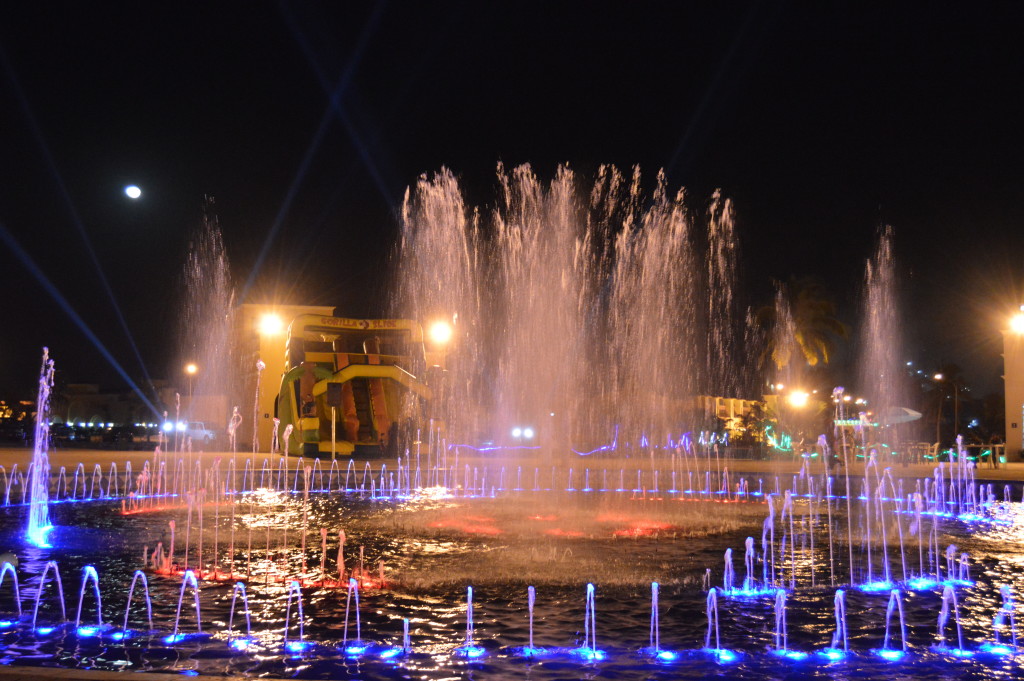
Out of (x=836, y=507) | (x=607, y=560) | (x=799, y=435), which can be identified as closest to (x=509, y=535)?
(x=607, y=560)

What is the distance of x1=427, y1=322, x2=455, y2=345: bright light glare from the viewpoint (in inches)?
1367

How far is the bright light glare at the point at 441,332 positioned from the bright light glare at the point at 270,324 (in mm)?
10122

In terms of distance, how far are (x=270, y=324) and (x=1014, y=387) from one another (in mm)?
34817

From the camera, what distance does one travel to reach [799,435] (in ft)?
138

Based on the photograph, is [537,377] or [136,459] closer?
[537,377]

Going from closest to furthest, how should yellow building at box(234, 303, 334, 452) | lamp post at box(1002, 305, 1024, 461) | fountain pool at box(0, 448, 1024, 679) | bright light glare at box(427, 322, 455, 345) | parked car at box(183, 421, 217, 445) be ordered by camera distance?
fountain pool at box(0, 448, 1024, 679)
bright light glare at box(427, 322, 455, 345)
lamp post at box(1002, 305, 1024, 461)
yellow building at box(234, 303, 334, 452)
parked car at box(183, 421, 217, 445)

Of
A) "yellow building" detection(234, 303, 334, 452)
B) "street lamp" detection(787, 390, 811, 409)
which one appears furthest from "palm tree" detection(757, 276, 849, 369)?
"yellow building" detection(234, 303, 334, 452)

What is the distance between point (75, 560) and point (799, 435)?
36427 millimetres

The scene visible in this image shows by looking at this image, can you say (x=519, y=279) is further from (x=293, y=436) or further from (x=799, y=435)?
(x=799, y=435)

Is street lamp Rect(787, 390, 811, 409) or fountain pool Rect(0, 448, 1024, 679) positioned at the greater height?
street lamp Rect(787, 390, 811, 409)

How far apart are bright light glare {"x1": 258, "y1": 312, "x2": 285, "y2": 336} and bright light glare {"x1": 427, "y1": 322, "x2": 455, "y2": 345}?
1012 cm

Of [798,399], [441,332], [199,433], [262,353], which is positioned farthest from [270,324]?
[798,399]

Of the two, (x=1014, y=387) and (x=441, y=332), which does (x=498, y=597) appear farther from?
(x=1014, y=387)

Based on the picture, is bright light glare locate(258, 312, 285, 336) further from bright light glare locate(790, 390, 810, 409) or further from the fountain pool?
bright light glare locate(790, 390, 810, 409)
